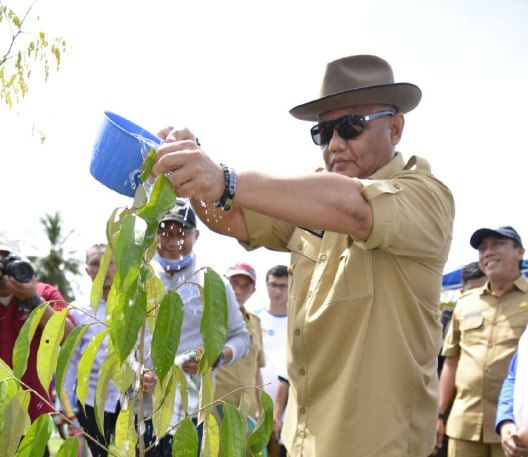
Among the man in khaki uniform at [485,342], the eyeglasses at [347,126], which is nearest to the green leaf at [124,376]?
the eyeglasses at [347,126]

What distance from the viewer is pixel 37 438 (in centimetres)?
152

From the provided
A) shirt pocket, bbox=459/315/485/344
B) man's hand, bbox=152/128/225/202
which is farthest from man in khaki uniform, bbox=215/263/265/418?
man's hand, bbox=152/128/225/202

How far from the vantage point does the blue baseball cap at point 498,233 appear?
15.7 feet

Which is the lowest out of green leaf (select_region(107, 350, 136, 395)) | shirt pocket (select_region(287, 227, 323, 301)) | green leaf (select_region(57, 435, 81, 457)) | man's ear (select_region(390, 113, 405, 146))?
green leaf (select_region(57, 435, 81, 457))

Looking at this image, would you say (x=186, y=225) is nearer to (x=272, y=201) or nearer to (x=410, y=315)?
(x=410, y=315)

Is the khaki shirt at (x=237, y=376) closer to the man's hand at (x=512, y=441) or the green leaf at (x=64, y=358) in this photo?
the man's hand at (x=512, y=441)

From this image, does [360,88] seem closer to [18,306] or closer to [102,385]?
[102,385]

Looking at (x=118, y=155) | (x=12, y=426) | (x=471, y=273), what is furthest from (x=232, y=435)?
(x=471, y=273)

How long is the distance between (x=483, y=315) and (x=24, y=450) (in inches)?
154

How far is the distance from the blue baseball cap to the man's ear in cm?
252

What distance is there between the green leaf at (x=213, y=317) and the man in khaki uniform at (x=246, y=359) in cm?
378

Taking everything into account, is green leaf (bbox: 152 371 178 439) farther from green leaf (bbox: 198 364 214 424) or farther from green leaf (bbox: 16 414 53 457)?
green leaf (bbox: 16 414 53 457)

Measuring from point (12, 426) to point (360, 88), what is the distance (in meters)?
1.49

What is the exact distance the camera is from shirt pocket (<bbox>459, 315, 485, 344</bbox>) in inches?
189
